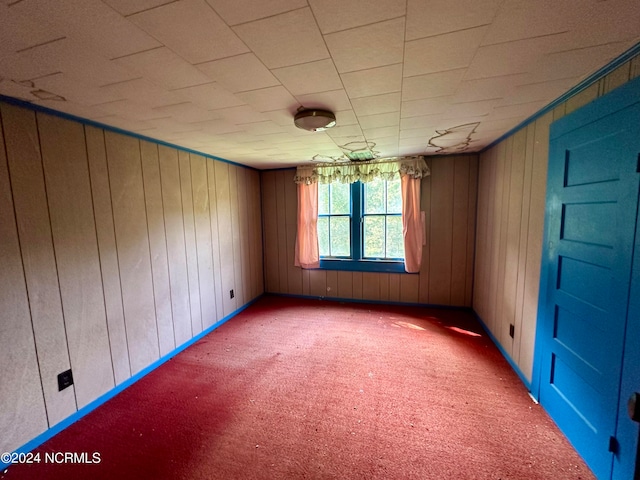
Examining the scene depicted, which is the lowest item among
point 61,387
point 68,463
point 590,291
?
point 68,463

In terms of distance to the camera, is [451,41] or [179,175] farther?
[179,175]

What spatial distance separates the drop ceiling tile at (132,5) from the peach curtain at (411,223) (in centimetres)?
305

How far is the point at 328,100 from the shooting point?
160 centimetres

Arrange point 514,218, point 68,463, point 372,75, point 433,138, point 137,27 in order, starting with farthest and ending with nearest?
point 433,138
point 514,218
point 68,463
point 372,75
point 137,27

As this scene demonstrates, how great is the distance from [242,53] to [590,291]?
2058mm

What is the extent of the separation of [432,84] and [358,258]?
8.81 ft

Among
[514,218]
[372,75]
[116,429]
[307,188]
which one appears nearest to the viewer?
[372,75]

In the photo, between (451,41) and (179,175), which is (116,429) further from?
(451,41)

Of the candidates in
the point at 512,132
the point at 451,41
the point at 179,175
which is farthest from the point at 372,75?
the point at 179,175

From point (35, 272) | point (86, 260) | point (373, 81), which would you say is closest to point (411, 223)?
point (373, 81)

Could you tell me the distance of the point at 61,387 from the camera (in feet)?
5.64

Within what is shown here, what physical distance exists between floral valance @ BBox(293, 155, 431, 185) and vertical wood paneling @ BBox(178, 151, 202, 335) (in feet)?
5.10

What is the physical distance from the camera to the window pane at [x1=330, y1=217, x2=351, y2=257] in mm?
3914

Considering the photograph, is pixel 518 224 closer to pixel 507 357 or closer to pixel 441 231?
pixel 507 357
